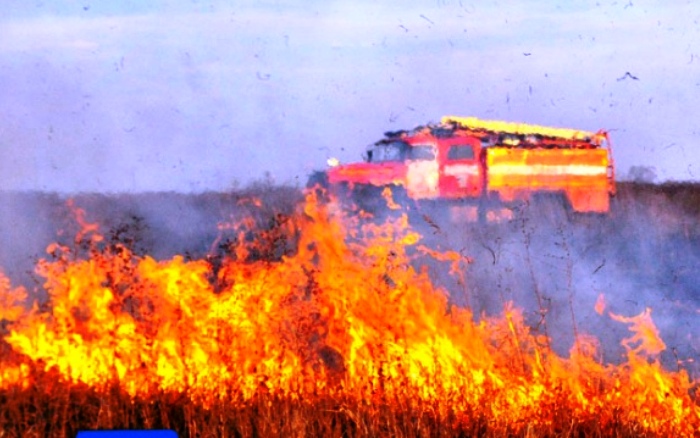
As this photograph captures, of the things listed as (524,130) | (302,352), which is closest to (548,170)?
(524,130)

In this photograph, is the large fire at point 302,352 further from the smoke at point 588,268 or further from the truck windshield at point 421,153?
the truck windshield at point 421,153

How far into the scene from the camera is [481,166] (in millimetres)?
18188

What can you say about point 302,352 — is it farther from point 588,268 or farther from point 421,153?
point 421,153

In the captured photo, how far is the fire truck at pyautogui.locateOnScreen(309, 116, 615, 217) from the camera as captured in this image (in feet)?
58.3

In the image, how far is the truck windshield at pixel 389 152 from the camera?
17.9 meters

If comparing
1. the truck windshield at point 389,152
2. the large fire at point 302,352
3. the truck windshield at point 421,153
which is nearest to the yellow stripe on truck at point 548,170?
the truck windshield at point 421,153

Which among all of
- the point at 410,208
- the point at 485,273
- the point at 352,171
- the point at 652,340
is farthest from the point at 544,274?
the point at 652,340

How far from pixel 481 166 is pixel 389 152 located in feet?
4.91

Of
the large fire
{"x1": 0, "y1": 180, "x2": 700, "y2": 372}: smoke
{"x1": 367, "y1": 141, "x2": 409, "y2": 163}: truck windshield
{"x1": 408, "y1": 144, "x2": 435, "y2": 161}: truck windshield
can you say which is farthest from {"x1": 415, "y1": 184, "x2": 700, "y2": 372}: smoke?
the large fire

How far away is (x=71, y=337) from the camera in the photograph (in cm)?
766

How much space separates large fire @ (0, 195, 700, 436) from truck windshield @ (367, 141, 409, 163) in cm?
911

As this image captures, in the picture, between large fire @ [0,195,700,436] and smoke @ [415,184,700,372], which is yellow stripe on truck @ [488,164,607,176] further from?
large fire @ [0,195,700,436]

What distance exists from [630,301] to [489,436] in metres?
7.91

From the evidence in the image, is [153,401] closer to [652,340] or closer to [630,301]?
[652,340]
